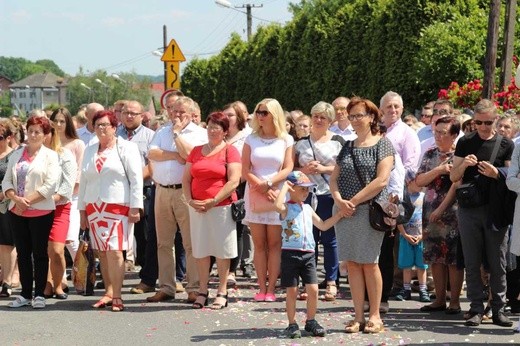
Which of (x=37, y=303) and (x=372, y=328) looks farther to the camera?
(x=37, y=303)

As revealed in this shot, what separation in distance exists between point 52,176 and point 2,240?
1.46 m

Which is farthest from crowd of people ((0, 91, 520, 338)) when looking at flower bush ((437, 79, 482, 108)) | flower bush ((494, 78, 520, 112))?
flower bush ((437, 79, 482, 108))

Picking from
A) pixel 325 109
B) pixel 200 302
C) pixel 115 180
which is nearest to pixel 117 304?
pixel 200 302

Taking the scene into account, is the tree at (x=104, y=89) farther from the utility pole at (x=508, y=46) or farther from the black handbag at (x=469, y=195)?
the black handbag at (x=469, y=195)

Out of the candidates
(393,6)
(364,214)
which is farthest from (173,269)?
(393,6)

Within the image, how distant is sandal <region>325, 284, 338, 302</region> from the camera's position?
1194cm

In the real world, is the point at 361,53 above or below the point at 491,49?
above

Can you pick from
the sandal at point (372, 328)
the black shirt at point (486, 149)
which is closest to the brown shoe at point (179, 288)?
the sandal at point (372, 328)

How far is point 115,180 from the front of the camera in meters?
11.3

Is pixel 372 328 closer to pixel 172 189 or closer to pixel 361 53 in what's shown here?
pixel 172 189

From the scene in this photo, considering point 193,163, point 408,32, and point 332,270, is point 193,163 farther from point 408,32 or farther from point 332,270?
point 408,32

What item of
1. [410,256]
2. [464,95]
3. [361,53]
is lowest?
[410,256]

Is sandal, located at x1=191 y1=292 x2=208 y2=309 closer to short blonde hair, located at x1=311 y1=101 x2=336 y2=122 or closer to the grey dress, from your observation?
the grey dress

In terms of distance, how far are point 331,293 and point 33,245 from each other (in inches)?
129
